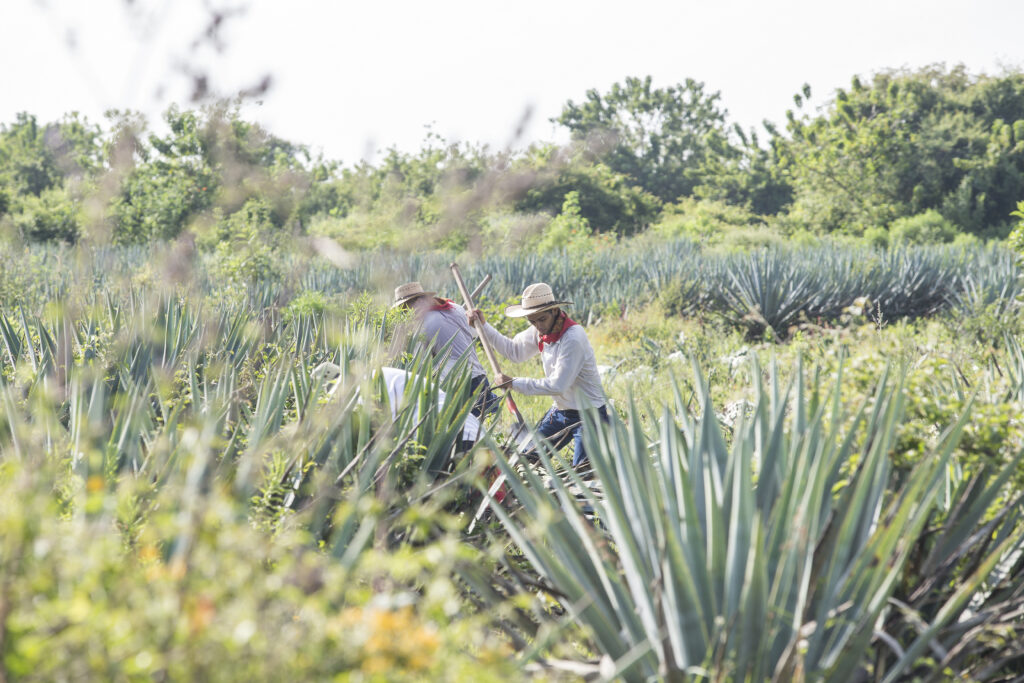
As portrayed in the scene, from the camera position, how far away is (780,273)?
40.0 feet

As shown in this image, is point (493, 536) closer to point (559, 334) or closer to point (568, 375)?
point (568, 375)

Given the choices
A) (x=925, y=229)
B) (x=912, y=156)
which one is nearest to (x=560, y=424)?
(x=925, y=229)

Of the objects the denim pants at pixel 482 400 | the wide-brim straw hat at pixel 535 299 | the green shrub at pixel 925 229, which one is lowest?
the green shrub at pixel 925 229

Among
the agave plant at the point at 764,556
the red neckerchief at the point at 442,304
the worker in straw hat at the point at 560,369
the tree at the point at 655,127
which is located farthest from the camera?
the tree at the point at 655,127

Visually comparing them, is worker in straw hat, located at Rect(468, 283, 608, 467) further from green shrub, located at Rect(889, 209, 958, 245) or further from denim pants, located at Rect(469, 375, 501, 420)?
green shrub, located at Rect(889, 209, 958, 245)

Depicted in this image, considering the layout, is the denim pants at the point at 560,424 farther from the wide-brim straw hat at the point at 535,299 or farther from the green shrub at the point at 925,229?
the green shrub at the point at 925,229

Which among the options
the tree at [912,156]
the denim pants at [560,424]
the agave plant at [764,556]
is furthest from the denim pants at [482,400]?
the tree at [912,156]

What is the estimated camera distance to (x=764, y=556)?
1.82 m

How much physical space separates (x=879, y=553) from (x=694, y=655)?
465mm

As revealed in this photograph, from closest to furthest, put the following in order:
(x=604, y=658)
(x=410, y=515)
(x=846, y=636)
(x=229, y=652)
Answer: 1. (x=229, y=652)
2. (x=410, y=515)
3. (x=846, y=636)
4. (x=604, y=658)

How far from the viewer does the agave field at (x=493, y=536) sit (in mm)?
1196

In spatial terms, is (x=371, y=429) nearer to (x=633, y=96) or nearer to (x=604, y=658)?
(x=604, y=658)

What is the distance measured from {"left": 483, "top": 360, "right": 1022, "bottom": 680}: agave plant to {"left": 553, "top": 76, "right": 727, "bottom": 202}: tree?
4605cm

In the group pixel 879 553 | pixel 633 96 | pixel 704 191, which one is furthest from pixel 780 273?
pixel 633 96
